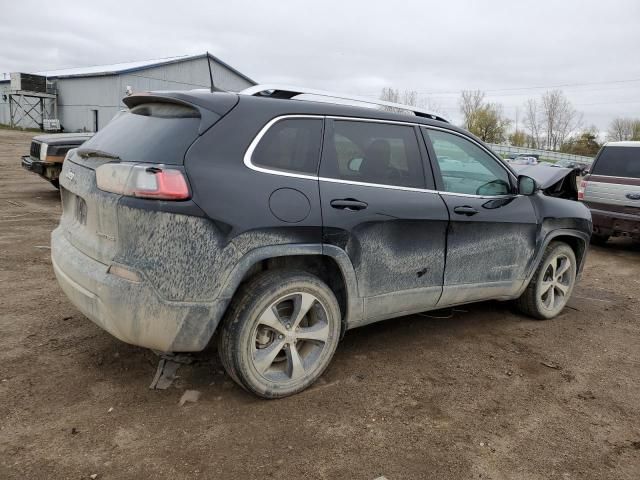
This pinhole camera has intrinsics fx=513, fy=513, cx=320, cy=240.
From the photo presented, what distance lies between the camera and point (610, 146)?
855cm

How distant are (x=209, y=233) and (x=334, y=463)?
1354 mm

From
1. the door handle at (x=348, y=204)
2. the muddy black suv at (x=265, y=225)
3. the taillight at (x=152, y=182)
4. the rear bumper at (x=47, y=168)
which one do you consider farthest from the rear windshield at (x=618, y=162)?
the rear bumper at (x=47, y=168)

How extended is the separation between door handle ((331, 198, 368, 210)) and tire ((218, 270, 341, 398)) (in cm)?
46

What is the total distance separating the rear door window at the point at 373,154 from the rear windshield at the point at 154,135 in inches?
34.2

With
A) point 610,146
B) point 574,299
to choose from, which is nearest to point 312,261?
point 574,299

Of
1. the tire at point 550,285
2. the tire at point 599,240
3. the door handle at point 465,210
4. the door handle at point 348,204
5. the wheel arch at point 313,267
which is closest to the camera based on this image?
the wheel arch at point 313,267

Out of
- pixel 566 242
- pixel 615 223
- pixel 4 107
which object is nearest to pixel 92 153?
pixel 566 242

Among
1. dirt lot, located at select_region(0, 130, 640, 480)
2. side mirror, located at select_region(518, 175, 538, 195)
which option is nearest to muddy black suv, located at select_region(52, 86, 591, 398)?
dirt lot, located at select_region(0, 130, 640, 480)

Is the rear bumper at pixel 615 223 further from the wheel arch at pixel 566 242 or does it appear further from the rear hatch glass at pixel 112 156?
the rear hatch glass at pixel 112 156

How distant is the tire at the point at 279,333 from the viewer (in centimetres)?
295

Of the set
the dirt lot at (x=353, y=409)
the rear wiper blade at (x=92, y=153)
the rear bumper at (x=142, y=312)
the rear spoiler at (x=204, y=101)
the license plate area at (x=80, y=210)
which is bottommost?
the dirt lot at (x=353, y=409)

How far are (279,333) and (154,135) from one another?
4.48ft

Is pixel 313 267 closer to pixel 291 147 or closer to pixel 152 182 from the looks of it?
pixel 291 147

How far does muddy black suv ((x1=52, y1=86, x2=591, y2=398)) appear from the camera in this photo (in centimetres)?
272
